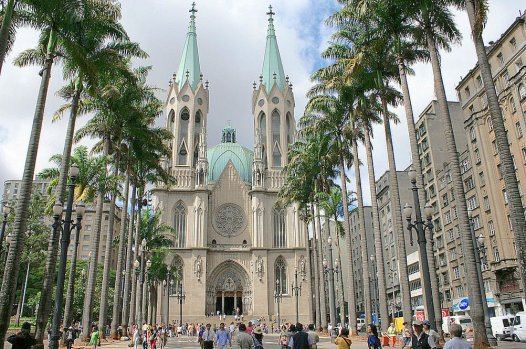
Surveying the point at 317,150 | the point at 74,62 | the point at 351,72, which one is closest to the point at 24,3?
the point at 74,62

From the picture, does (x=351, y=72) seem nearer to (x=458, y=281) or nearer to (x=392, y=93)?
(x=392, y=93)

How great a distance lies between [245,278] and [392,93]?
43.0 m

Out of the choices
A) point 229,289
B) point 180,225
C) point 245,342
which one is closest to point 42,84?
point 245,342

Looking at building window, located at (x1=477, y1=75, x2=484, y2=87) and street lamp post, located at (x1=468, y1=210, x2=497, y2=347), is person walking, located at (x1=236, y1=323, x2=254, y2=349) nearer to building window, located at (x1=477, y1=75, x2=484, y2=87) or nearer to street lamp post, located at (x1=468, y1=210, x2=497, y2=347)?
street lamp post, located at (x1=468, y1=210, x2=497, y2=347)

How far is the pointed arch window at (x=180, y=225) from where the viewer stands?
62.3 metres

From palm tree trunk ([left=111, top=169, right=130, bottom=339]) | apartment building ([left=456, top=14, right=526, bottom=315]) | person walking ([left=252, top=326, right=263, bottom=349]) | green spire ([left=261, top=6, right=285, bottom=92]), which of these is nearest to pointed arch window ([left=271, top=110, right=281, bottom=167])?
green spire ([left=261, top=6, right=285, bottom=92])

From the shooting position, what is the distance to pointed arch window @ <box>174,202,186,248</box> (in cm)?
6234

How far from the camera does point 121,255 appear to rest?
3114cm

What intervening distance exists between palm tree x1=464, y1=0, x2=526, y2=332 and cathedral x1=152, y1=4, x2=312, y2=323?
46.4 metres

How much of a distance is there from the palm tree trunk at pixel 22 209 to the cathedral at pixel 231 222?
135 feet

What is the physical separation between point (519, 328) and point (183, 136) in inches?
1994

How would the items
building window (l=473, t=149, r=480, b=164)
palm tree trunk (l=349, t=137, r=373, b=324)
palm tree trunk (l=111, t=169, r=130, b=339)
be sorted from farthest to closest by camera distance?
building window (l=473, t=149, r=480, b=164) → palm tree trunk (l=111, t=169, r=130, b=339) → palm tree trunk (l=349, t=137, r=373, b=324)

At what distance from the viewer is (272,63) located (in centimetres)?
7625

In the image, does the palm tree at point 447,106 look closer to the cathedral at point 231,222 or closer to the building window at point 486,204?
→ the building window at point 486,204
